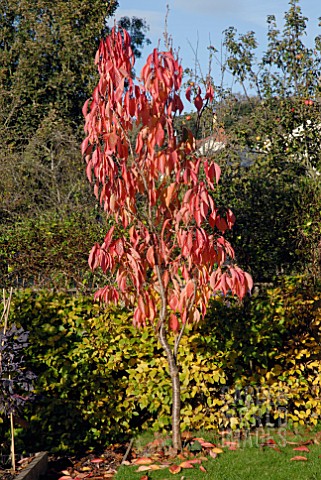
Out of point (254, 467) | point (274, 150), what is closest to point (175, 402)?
point (254, 467)

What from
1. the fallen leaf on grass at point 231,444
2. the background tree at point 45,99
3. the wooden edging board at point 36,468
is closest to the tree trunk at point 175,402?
the fallen leaf on grass at point 231,444

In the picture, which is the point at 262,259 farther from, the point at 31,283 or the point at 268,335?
the point at 31,283

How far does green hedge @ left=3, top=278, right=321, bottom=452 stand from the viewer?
605 centimetres

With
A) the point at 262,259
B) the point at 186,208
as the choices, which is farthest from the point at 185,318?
the point at 262,259

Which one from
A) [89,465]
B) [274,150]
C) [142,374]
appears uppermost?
[274,150]

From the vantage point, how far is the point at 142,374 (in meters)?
6.14

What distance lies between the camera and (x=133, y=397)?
6168 millimetres

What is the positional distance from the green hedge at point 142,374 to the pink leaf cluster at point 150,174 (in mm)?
1033

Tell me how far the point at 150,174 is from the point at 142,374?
2.07 m

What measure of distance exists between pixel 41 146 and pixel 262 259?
5.44 m

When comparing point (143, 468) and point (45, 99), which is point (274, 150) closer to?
point (143, 468)

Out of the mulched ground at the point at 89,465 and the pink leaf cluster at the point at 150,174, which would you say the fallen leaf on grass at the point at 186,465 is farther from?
the pink leaf cluster at the point at 150,174

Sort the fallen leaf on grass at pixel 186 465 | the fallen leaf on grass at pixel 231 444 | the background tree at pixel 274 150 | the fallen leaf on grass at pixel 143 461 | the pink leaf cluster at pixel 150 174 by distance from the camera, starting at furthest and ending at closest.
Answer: the background tree at pixel 274 150 < the fallen leaf on grass at pixel 231 444 < the fallen leaf on grass at pixel 143 461 < the fallen leaf on grass at pixel 186 465 < the pink leaf cluster at pixel 150 174

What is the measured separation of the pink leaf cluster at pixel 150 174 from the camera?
4.85m
